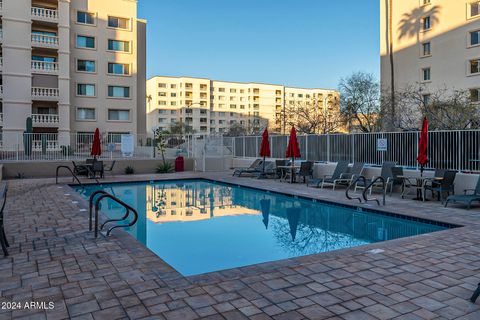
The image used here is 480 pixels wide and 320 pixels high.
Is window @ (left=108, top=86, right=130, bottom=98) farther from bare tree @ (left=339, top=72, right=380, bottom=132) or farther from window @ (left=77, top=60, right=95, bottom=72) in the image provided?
bare tree @ (left=339, top=72, right=380, bottom=132)

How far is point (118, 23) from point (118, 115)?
9.13m

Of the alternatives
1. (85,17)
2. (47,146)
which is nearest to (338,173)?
(47,146)

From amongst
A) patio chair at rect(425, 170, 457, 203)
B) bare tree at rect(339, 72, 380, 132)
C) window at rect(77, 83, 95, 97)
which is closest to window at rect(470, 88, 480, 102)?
bare tree at rect(339, 72, 380, 132)

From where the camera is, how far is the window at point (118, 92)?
3725 centimetres

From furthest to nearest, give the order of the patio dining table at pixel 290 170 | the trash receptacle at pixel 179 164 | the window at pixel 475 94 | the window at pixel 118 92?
the window at pixel 118 92 → the window at pixel 475 94 → the trash receptacle at pixel 179 164 → the patio dining table at pixel 290 170

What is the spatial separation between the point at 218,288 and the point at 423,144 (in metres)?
8.99

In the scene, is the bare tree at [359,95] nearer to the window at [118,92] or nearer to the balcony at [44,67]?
the window at [118,92]

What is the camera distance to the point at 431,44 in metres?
32.8

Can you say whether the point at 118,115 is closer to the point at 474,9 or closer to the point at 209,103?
the point at 474,9

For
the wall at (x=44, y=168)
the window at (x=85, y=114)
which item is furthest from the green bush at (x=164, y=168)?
the window at (x=85, y=114)

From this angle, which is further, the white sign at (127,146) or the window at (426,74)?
the window at (426,74)

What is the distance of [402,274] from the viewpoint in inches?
195

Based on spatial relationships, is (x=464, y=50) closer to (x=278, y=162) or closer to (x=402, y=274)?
(x=278, y=162)

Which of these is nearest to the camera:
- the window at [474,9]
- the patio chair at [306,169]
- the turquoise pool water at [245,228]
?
the turquoise pool water at [245,228]
